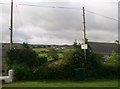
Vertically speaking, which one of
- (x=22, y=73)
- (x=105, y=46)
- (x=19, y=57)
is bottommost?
(x=22, y=73)

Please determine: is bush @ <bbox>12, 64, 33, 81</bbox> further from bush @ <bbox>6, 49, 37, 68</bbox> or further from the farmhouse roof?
the farmhouse roof

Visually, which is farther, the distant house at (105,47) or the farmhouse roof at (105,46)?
the farmhouse roof at (105,46)

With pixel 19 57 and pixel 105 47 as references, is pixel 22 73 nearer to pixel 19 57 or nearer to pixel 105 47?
pixel 19 57

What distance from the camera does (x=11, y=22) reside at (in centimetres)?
2698

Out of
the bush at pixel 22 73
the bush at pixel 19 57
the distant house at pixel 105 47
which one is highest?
the distant house at pixel 105 47

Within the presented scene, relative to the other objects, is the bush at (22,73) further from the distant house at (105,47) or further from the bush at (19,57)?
the distant house at (105,47)

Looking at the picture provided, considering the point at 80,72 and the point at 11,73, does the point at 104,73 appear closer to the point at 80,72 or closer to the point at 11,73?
the point at 80,72

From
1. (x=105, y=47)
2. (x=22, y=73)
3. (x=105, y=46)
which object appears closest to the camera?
(x=22, y=73)

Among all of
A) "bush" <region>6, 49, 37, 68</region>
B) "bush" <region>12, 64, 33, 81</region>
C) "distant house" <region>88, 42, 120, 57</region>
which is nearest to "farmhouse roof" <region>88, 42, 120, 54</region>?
"distant house" <region>88, 42, 120, 57</region>

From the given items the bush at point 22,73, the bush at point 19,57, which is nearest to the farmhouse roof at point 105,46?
the bush at point 19,57

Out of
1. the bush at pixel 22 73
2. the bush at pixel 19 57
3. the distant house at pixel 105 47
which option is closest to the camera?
the bush at pixel 22 73

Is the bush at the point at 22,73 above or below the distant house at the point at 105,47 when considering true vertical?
below

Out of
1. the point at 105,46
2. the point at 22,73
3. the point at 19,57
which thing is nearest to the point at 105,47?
the point at 105,46

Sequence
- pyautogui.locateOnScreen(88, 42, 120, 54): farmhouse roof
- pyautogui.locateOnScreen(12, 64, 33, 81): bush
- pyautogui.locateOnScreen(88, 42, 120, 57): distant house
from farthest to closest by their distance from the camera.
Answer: pyautogui.locateOnScreen(88, 42, 120, 54): farmhouse roof
pyautogui.locateOnScreen(88, 42, 120, 57): distant house
pyautogui.locateOnScreen(12, 64, 33, 81): bush
